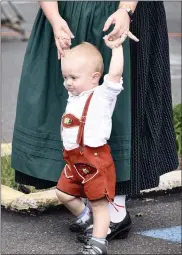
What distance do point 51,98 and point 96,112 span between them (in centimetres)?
57

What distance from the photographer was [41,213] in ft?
15.3

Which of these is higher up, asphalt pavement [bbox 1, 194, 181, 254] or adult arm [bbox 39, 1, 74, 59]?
adult arm [bbox 39, 1, 74, 59]

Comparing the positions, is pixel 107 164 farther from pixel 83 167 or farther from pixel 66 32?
pixel 66 32

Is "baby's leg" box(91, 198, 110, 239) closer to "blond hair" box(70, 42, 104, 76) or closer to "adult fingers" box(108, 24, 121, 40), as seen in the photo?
"blond hair" box(70, 42, 104, 76)

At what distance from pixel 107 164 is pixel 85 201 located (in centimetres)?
93

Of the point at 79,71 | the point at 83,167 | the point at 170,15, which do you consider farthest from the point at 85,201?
the point at 170,15

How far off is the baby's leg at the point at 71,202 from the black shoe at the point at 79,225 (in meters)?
0.10

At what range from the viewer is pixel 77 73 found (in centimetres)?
335

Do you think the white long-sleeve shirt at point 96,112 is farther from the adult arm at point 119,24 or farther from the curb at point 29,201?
the curb at point 29,201

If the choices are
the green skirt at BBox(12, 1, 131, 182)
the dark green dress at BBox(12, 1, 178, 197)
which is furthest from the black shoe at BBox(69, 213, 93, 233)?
the green skirt at BBox(12, 1, 131, 182)

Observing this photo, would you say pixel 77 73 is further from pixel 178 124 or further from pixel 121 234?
pixel 178 124

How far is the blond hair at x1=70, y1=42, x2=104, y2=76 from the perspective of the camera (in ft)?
11.0

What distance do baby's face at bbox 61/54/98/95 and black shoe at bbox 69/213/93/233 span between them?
1.00 meters

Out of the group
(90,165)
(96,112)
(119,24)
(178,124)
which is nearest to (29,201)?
→ (90,165)
